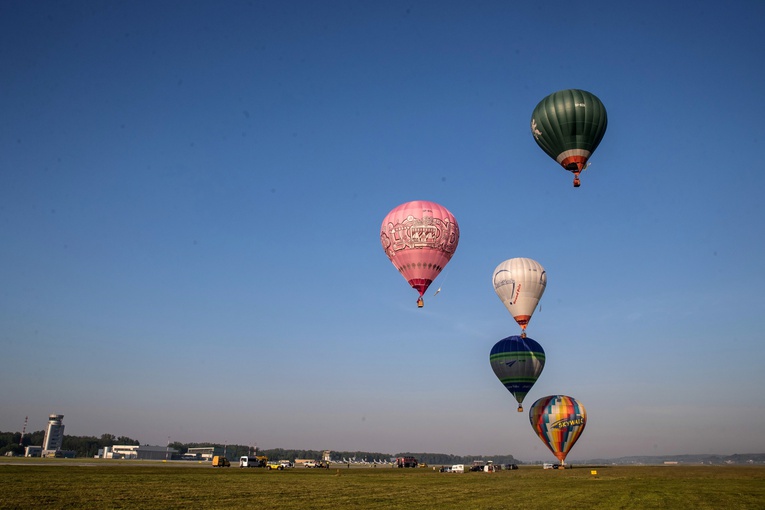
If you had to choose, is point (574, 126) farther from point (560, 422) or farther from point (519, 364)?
point (560, 422)

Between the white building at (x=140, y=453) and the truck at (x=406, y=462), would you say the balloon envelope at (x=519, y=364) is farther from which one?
the white building at (x=140, y=453)

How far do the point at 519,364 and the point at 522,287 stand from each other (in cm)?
1139

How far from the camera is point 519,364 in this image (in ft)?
199

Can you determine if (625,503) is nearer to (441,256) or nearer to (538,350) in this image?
(441,256)

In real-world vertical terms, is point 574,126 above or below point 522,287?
above

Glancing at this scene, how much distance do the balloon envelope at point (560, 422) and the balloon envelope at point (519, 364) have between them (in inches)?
243

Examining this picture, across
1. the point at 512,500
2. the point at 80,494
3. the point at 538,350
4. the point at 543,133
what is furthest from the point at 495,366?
the point at 80,494

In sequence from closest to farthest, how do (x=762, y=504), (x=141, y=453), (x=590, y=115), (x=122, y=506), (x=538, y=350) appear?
(x=122, y=506) < (x=762, y=504) < (x=590, y=115) < (x=538, y=350) < (x=141, y=453)

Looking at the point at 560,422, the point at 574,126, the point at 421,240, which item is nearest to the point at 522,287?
the point at 421,240

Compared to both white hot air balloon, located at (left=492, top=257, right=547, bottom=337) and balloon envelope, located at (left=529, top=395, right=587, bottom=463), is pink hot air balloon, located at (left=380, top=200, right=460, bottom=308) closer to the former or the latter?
white hot air balloon, located at (left=492, top=257, right=547, bottom=337)

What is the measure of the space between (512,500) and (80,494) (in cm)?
2065

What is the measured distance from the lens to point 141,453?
159m

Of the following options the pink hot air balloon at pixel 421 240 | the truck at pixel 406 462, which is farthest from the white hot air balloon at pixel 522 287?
the truck at pixel 406 462

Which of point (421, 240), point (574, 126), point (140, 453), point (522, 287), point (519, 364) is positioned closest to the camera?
point (574, 126)
